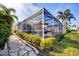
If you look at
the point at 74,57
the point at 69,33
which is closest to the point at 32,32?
the point at 69,33

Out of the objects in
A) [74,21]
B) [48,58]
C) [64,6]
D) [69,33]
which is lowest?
[48,58]

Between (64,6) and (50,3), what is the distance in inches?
7.3

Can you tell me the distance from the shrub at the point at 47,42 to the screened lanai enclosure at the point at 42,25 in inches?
2.0

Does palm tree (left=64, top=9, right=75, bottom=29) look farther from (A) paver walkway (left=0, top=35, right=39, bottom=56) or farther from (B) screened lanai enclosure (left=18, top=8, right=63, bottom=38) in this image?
(A) paver walkway (left=0, top=35, right=39, bottom=56)

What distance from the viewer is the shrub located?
2.27 m

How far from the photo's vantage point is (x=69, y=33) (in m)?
2.27

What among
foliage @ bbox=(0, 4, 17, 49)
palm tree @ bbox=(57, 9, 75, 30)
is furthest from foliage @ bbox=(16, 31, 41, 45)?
palm tree @ bbox=(57, 9, 75, 30)

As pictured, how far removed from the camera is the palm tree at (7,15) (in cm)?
226

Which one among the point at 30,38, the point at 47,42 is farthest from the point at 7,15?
the point at 47,42

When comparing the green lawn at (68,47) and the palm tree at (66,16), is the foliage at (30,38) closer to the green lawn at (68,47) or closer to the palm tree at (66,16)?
the green lawn at (68,47)

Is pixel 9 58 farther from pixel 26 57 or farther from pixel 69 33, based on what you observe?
pixel 69 33

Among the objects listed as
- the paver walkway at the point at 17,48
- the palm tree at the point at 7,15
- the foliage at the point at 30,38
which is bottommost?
the paver walkway at the point at 17,48

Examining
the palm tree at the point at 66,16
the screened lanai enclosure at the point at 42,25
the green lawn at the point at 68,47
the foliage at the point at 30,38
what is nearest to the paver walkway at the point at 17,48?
the foliage at the point at 30,38

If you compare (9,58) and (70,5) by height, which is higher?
(70,5)
